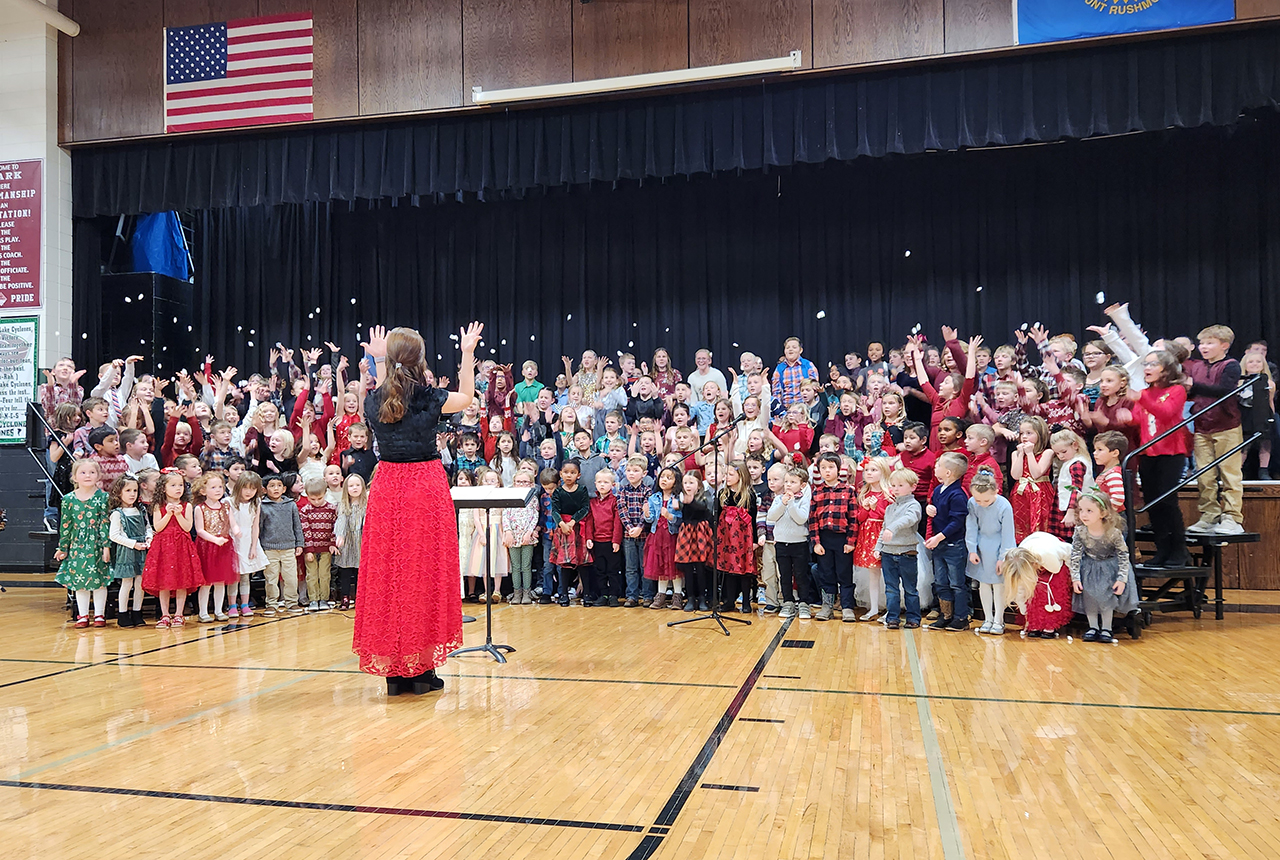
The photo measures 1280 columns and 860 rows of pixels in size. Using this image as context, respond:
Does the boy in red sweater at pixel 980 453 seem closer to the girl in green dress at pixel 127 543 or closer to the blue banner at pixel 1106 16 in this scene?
the blue banner at pixel 1106 16

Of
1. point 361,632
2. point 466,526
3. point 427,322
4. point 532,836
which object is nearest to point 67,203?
point 427,322

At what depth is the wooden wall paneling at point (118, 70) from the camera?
10031 mm

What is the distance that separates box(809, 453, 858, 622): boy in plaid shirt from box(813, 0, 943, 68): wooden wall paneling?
163 inches

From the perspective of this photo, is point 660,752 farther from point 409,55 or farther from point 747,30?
point 409,55

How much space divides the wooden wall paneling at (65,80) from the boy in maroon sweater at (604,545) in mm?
7589

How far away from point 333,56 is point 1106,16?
7.38m

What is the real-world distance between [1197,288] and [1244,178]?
1.23 m

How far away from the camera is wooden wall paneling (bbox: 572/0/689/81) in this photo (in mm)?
8906

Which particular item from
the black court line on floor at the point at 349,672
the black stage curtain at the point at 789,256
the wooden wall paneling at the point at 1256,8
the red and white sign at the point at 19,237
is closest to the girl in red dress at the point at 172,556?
the black court line on floor at the point at 349,672

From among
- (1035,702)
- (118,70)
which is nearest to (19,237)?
(118,70)

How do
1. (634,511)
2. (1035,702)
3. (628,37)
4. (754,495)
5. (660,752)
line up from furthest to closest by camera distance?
(628,37) → (634,511) → (754,495) → (1035,702) → (660,752)

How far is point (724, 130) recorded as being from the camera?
910 centimetres

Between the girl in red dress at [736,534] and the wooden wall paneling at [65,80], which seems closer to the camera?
the girl in red dress at [736,534]

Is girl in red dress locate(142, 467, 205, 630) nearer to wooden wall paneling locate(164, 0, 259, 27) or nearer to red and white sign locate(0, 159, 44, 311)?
red and white sign locate(0, 159, 44, 311)
